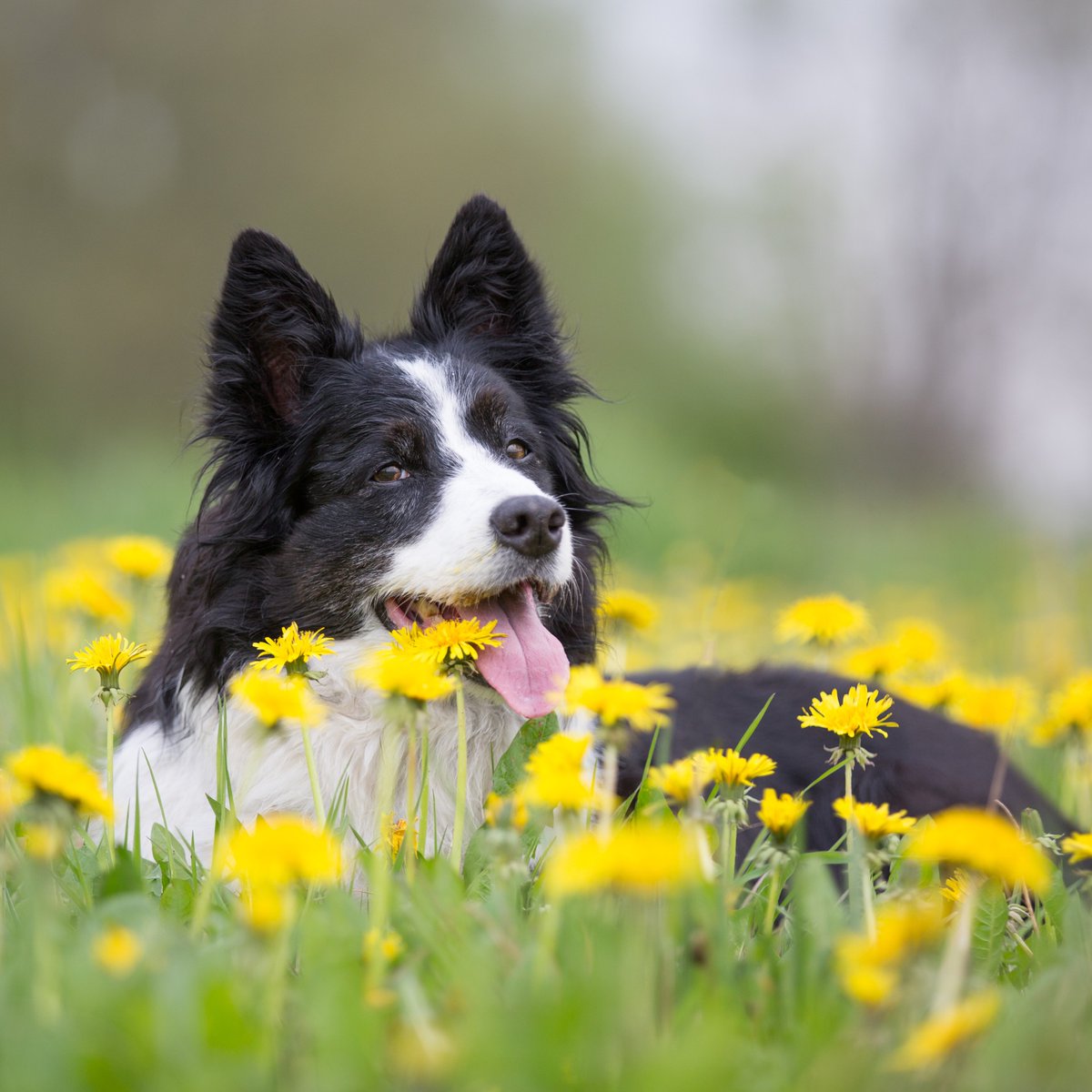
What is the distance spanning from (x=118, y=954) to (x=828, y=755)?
261 centimetres

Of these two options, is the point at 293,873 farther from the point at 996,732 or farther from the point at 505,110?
the point at 505,110

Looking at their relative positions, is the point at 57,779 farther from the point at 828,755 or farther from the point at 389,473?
the point at 828,755

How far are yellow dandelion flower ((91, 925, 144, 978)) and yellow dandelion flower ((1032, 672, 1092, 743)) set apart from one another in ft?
6.32

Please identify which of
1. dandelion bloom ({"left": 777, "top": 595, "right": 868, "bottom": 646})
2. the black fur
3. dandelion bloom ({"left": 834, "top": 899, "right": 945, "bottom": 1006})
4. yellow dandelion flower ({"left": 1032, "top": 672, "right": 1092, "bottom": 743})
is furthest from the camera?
the black fur

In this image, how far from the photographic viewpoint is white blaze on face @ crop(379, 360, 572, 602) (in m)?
2.85

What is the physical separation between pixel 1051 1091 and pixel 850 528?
10.4 m

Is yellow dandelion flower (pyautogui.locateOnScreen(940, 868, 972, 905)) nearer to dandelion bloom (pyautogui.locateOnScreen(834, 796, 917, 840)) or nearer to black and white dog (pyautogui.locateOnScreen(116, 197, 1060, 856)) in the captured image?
dandelion bloom (pyautogui.locateOnScreen(834, 796, 917, 840))

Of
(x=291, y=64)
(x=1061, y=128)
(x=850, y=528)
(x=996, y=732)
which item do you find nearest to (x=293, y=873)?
(x=996, y=732)

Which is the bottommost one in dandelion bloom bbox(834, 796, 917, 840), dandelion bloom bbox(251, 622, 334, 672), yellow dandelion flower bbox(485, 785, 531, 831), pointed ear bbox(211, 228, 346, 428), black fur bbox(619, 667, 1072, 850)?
black fur bbox(619, 667, 1072, 850)

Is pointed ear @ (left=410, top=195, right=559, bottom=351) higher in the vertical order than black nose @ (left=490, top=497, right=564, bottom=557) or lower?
higher

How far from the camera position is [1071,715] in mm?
2518

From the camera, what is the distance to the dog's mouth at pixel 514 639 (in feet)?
9.03

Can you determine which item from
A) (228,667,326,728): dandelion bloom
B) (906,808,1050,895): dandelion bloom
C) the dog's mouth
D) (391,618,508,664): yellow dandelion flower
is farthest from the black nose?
(906,808,1050,895): dandelion bloom

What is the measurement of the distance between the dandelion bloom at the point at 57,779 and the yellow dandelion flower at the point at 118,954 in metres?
0.15
